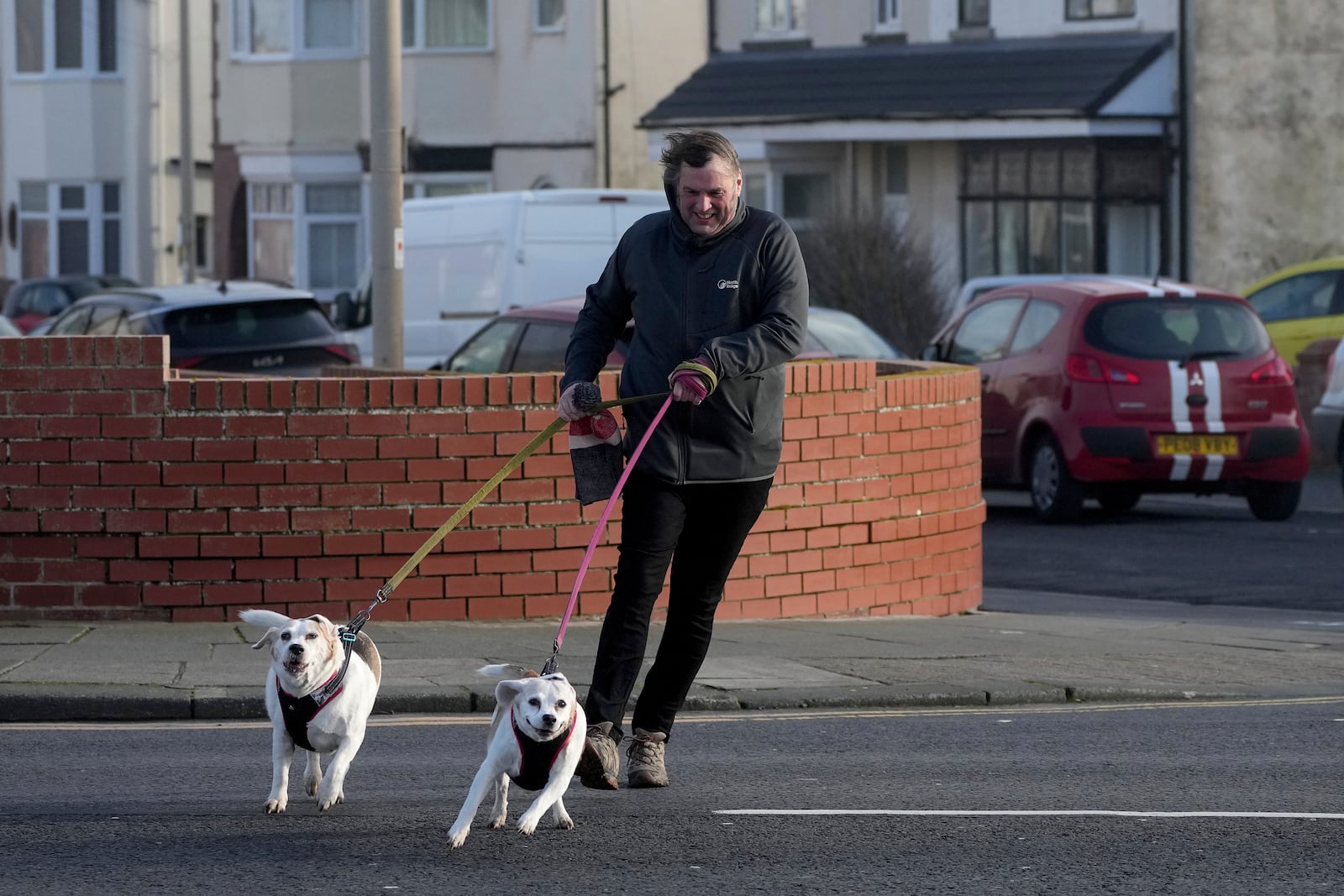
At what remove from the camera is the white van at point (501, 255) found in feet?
71.0

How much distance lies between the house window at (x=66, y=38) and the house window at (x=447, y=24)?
503 inches

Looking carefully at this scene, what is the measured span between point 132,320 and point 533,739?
552 inches

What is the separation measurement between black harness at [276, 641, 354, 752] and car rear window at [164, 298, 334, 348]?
42.5 ft

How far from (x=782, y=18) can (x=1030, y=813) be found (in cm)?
3104

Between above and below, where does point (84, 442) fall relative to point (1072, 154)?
below

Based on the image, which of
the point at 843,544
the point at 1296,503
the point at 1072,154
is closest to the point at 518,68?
the point at 1072,154

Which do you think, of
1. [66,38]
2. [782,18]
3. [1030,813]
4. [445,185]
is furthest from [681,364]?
[66,38]

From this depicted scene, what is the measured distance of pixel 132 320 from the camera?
19109mm

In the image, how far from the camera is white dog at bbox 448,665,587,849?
5.81 metres

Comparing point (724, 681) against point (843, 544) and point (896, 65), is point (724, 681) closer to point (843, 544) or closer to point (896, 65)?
point (843, 544)

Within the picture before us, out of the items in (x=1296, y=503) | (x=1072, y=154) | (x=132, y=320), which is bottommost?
(x=1296, y=503)

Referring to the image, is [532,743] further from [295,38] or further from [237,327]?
[295,38]

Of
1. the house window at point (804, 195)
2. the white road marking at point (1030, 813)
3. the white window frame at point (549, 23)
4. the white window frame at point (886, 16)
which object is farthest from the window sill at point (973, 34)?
the white road marking at point (1030, 813)

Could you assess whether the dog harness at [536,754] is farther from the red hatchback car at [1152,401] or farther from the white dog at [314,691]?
the red hatchback car at [1152,401]
